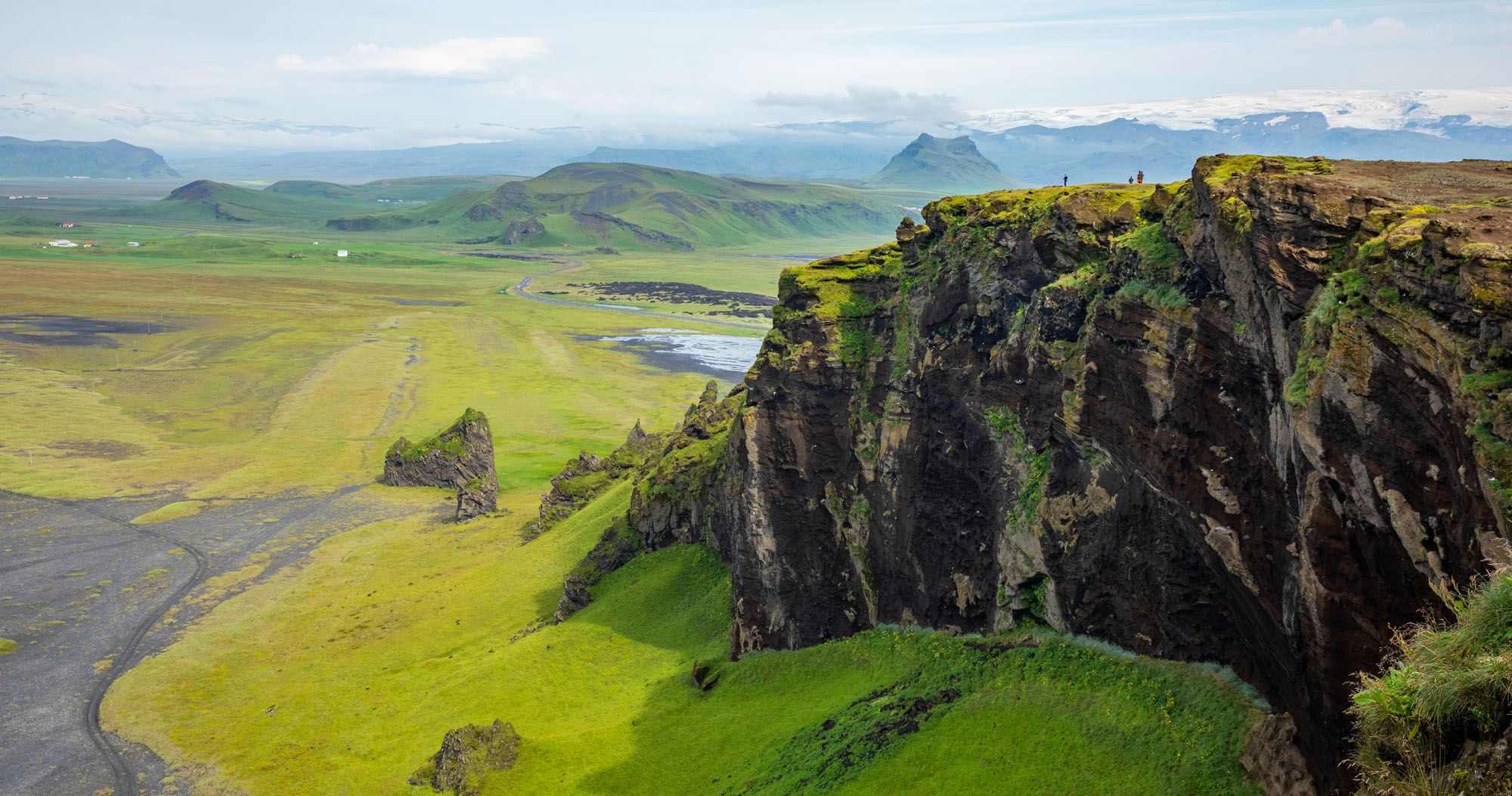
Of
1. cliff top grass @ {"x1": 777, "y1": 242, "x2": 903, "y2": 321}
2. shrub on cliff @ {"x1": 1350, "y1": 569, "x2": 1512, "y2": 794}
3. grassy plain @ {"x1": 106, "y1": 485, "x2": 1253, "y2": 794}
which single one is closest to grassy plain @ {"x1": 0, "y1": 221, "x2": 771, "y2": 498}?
grassy plain @ {"x1": 106, "y1": 485, "x2": 1253, "y2": 794}

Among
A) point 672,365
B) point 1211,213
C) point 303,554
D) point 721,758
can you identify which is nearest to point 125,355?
point 672,365

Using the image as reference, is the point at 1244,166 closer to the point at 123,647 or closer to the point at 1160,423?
the point at 1160,423

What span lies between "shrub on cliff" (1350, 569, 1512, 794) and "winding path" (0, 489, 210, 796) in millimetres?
61999

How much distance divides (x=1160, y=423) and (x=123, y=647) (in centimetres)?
7876

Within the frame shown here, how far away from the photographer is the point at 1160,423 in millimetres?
31484

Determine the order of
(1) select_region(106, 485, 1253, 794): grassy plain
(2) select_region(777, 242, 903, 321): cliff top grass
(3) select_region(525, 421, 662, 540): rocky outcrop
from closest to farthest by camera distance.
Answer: (1) select_region(106, 485, 1253, 794): grassy plain → (2) select_region(777, 242, 903, 321): cliff top grass → (3) select_region(525, 421, 662, 540): rocky outcrop

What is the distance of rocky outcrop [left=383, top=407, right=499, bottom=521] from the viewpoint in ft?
375

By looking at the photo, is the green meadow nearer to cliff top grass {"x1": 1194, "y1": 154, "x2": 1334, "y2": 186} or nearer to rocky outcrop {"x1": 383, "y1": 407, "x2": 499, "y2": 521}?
rocky outcrop {"x1": 383, "y1": 407, "x2": 499, "y2": 521}

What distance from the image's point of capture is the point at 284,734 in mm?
58688

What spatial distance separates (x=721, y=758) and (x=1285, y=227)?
32.0 metres

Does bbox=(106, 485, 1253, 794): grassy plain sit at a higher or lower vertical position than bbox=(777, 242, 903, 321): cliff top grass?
lower

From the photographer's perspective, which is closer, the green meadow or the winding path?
the green meadow

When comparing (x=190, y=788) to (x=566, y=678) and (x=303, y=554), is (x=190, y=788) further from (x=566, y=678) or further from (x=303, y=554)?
(x=303, y=554)

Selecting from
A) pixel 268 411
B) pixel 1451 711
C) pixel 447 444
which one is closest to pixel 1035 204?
pixel 1451 711
